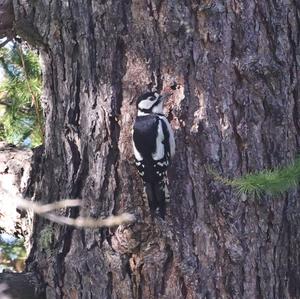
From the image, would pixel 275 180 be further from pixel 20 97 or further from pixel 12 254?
pixel 12 254

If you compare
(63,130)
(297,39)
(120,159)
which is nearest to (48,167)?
(63,130)

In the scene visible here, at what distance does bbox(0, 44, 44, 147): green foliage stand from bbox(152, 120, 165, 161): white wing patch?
3.56 ft

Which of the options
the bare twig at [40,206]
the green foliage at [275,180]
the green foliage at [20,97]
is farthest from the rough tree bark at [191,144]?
the green foliage at [20,97]

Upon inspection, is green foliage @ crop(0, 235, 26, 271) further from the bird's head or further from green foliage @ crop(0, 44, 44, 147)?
the bird's head

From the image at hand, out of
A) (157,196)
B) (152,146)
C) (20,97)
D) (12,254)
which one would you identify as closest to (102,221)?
(157,196)

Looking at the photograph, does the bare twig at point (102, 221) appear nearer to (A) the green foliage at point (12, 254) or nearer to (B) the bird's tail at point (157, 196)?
(B) the bird's tail at point (157, 196)

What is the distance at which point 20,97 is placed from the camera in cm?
352

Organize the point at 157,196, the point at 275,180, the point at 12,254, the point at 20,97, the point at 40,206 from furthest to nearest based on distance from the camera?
1. the point at 12,254
2. the point at 20,97
3. the point at 157,196
4. the point at 40,206
5. the point at 275,180

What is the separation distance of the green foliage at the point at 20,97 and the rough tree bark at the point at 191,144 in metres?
0.98

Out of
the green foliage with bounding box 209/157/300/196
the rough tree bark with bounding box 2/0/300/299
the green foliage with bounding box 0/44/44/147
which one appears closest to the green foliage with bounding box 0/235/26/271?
the green foliage with bounding box 0/44/44/147

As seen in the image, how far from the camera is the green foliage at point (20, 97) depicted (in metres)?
3.41

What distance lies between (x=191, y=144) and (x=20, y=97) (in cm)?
143

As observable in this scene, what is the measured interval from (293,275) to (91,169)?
2.45 ft

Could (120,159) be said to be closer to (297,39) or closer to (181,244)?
(181,244)
